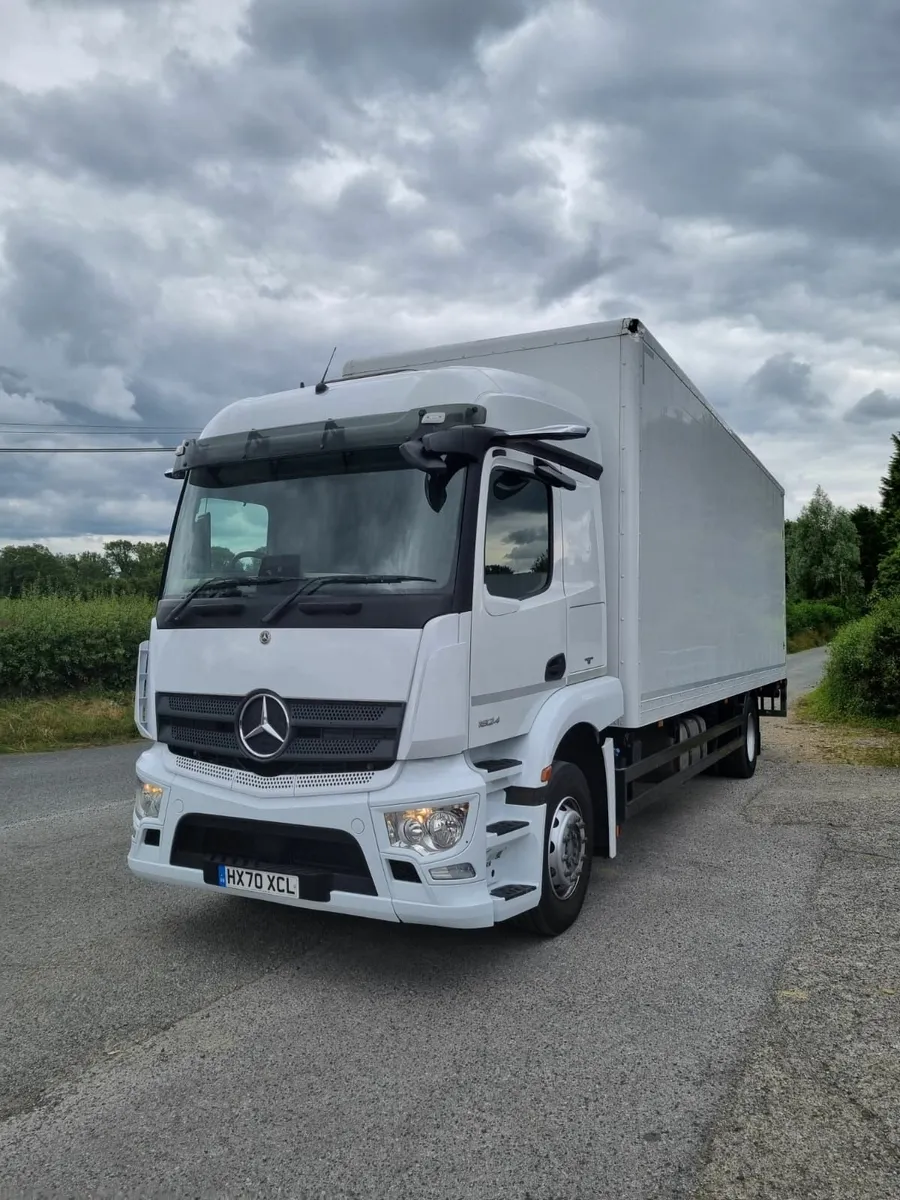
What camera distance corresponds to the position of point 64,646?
16.7 metres

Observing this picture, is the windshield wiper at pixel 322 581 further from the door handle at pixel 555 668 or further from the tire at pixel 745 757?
the tire at pixel 745 757

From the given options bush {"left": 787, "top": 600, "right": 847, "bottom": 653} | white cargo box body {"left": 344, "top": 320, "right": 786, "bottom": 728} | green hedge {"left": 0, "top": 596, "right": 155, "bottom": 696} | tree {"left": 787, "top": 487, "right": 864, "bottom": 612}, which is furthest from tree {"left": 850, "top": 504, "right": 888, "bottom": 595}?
white cargo box body {"left": 344, "top": 320, "right": 786, "bottom": 728}

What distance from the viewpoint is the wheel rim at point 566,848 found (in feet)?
15.5

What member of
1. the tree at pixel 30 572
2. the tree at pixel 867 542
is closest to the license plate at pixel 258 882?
the tree at pixel 30 572

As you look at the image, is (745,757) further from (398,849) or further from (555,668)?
(398,849)

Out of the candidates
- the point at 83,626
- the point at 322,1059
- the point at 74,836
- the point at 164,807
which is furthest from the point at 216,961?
the point at 83,626

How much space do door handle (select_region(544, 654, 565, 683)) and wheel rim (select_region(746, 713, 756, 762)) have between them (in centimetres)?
597

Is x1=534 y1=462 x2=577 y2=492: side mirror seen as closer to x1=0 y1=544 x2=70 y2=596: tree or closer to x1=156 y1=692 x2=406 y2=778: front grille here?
x1=156 y1=692 x2=406 y2=778: front grille

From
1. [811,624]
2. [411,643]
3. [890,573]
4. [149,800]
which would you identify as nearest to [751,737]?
[411,643]

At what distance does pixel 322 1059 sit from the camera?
11.7 feet

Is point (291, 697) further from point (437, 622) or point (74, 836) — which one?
point (74, 836)

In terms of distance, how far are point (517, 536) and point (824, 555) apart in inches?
2298

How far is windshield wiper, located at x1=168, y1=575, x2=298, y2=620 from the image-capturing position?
447 cm

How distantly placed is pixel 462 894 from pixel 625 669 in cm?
209
